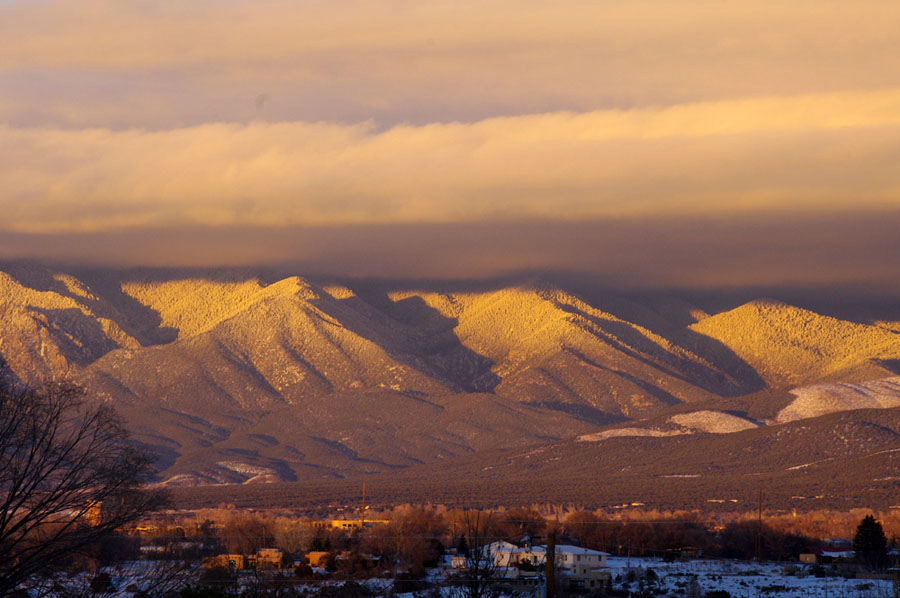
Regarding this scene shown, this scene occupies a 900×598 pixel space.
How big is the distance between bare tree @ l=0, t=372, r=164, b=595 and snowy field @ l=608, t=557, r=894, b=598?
56.2 m

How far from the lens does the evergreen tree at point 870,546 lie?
137500mm

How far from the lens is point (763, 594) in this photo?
11019 cm

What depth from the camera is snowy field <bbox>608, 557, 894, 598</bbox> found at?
10844cm

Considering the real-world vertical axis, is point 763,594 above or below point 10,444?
below

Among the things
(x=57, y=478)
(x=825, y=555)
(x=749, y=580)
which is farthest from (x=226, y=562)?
(x=825, y=555)

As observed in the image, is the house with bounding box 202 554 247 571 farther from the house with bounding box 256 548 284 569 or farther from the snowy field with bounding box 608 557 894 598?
the snowy field with bounding box 608 557 894 598

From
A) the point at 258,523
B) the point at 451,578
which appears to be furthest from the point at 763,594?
the point at 258,523

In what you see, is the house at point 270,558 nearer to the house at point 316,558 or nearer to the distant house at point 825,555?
the house at point 316,558

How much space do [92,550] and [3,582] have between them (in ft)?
28.2

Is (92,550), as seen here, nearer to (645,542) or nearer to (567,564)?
(567,564)

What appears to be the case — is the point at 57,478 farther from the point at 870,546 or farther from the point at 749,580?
the point at 870,546

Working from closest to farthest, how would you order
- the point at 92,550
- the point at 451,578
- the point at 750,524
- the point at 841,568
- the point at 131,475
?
1. the point at 131,475
2. the point at 92,550
3. the point at 451,578
4. the point at 841,568
5. the point at 750,524

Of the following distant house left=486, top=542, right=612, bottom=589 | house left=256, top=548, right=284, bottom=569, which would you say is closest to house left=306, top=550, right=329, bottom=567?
house left=256, top=548, right=284, bottom=569

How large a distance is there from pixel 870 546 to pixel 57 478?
101 meters
